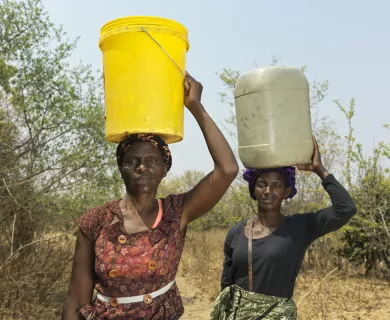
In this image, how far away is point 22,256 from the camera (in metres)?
4.90

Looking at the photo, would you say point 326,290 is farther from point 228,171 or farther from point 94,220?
point 94,220

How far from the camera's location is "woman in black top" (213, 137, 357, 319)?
7.69 feet

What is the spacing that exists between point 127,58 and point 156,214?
59cm

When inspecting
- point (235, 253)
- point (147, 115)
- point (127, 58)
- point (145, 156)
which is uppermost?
point (127, 58)

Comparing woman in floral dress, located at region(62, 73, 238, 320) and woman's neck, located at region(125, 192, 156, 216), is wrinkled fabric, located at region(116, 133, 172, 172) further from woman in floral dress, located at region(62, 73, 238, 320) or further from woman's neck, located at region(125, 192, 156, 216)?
woman's neck, located at region(125, 192, 156, 216)

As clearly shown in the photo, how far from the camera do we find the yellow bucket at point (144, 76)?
5.47ft

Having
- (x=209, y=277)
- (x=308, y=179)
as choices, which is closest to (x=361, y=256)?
(x=308, y=179)

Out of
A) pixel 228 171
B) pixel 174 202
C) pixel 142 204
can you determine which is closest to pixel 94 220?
pixel 142 204

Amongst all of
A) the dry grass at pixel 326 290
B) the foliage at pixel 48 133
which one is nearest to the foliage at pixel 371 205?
the dry grass at pixel 326 290

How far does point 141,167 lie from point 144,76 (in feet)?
1.09

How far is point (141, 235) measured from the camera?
5.41 feet

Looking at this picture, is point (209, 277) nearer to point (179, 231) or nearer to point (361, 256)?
point (361, 256)

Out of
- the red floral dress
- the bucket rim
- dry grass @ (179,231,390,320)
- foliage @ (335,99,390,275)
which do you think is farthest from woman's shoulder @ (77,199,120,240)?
foliage @ (335,99,390,275)

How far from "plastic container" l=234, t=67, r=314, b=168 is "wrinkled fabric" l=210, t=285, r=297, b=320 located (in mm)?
663
